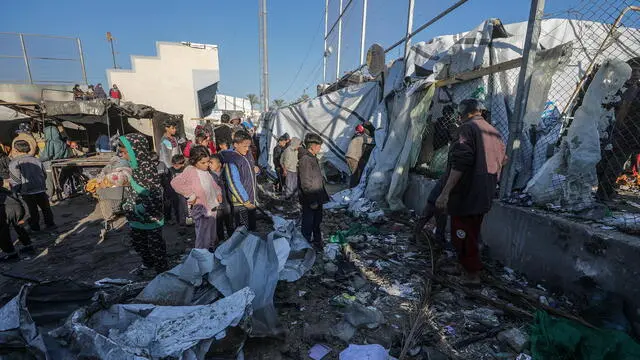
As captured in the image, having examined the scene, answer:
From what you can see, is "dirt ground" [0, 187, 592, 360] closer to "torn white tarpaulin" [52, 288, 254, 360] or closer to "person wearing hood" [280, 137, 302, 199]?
"torn white tarpaulin" [52, 288, 254, 360]

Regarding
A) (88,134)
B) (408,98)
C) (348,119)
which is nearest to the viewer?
(408,98)

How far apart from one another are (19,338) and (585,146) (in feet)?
15.1

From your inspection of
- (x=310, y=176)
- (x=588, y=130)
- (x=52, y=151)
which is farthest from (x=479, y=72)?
(x=52, y=151)

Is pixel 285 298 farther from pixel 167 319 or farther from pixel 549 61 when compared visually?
pixel 549 61

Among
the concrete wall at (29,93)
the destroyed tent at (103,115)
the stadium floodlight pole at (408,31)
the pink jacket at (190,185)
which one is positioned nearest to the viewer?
the pink jacket at (190,185)

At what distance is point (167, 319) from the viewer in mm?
1808

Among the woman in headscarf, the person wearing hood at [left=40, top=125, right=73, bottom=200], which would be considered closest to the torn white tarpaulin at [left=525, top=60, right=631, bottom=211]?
the person wearing hood at [left=40, top=125, right=73, bottom=200]

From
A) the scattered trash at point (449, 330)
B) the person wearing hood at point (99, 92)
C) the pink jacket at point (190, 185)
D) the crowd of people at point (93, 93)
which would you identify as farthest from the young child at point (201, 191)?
the person wearing hood at point (99, 92)

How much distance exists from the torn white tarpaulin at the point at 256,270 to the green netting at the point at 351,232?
1295mm

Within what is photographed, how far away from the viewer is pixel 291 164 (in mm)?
6422

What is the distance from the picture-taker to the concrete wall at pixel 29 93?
391 inches

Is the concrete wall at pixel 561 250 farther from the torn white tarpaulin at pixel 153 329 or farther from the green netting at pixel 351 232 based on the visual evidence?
the torn white tarpaulin at pixel 153 329

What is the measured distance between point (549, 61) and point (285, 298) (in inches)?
152

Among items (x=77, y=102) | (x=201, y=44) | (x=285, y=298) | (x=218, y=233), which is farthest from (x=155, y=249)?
(x=201, y=44)
